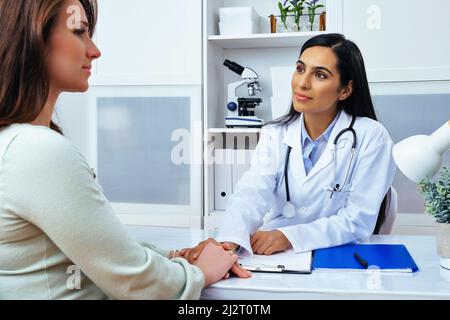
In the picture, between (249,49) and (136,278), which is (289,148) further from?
(249,49)

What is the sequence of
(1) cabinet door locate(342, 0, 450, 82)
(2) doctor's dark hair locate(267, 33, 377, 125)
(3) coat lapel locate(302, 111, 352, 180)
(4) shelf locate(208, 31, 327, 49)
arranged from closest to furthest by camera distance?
1. (3) coat lapel locate(302, 111, 352, 180)
2. (2) doctor's dark hair locate(267, 33, 377, 125)
3. (1) cabinet door locate(342, 0, 450, 82)
4. (4) shelf locate(208, 31, 327, 49)

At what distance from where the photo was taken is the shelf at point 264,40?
2031mm

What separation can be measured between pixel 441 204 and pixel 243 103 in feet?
4.57

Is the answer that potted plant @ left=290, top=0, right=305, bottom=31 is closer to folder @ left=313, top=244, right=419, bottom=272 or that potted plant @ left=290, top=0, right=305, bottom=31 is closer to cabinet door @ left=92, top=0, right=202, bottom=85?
cabinet door @ left=92, top=0, right=202, bottom=85

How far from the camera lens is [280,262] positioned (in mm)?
917

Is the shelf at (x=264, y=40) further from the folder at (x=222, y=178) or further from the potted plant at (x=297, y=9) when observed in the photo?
the folder at (x=222, y=178)

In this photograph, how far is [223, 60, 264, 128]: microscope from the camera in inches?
83.0

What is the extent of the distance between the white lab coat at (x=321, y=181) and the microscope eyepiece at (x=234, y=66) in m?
0.76

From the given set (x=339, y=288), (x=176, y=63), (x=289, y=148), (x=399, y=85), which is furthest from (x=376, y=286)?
(x=176, y=63)

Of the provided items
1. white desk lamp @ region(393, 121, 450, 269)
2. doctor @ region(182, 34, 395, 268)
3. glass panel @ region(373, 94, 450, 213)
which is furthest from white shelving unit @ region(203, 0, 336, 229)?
white desk lamp @ region(393, 121, 450, 269)

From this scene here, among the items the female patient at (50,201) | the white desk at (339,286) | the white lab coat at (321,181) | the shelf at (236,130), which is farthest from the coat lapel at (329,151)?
the shelf at (236,130)

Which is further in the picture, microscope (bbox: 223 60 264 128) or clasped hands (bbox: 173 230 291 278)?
microscope (bbox: 223 60 264 128)

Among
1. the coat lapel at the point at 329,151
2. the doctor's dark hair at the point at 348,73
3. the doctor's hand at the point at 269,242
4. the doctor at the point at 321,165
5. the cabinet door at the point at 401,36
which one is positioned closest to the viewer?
the doctor's hand at the point at 269,242

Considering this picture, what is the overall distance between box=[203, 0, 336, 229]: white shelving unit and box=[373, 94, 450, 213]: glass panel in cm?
42
